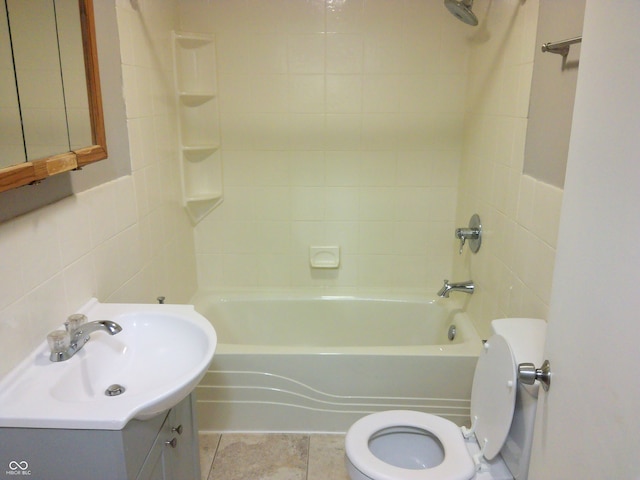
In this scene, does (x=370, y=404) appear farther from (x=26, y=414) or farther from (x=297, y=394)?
(x=26, y=414)

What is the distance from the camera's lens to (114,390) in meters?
1.32

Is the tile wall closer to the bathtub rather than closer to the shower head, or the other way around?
the shower head

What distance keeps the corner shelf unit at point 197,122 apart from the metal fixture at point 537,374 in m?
1.98

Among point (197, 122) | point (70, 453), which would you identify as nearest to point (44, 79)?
point (70, 453)

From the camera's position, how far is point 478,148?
2.42 metres

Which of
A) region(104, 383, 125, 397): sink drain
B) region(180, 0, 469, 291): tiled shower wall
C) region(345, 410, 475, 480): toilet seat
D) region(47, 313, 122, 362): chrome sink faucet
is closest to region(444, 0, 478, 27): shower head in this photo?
region(180, 0, 469, 291): tiled shower wall

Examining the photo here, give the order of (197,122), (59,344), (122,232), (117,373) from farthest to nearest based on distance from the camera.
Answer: (197,122) < (122,232) < (117,373) < (59,344)

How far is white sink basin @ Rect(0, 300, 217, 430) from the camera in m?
1.03

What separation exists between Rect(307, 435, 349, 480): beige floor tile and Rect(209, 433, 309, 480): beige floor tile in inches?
1.2

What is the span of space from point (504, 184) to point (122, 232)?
1.53 meters

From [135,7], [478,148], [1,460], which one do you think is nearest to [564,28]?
[478,148]

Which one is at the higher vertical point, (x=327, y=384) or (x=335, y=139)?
(x=335, y=139)

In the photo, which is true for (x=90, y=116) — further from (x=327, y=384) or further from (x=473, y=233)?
(x=473, y=233)

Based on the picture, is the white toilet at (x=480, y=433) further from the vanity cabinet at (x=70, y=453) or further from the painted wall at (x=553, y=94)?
the vanity cabinet at (x=70, y=453)
